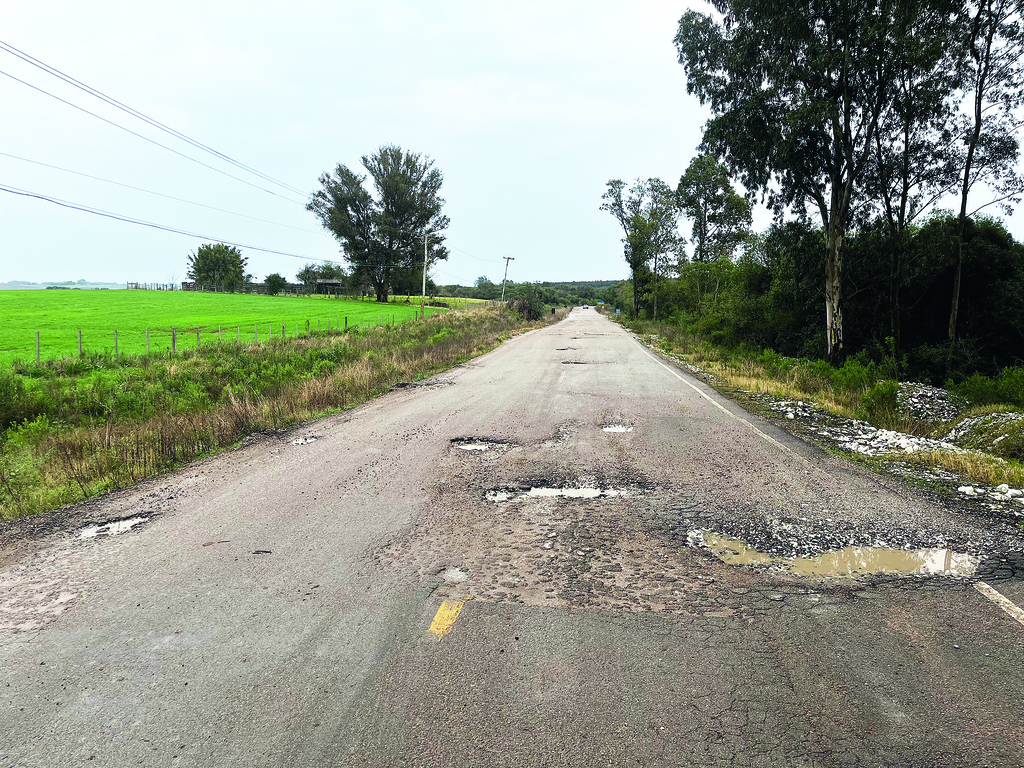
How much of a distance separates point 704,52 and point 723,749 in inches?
Result: 790

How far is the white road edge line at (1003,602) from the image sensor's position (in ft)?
10.1

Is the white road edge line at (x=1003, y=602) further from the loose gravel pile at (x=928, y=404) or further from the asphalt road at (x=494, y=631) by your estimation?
the loose gravel pile at (x=928, y=404)

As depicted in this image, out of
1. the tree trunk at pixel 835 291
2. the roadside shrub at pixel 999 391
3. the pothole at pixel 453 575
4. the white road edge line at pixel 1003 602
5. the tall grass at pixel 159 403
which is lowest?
the tall grass at pixel 159 403

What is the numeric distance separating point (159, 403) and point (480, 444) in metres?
9.03

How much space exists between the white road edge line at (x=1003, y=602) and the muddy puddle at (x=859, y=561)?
0.71ft

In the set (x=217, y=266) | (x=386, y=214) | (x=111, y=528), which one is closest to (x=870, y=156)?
(x=111, y=528)

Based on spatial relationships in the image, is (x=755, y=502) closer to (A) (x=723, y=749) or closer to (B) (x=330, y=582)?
(A) (x=723, y=749)

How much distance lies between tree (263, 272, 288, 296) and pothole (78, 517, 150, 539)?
4003 inches

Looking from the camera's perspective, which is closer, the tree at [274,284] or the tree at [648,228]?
the tree at [648,228]

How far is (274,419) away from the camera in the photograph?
8781mm

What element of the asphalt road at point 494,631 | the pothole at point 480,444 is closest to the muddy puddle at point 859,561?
the asphalt road at point 494,631

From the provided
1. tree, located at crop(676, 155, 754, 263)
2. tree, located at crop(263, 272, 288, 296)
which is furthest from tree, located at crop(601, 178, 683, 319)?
tree, located at crop(263, 272, 288, 296)

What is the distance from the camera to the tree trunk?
16.3 meters

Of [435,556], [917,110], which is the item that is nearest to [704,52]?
[917,110]
